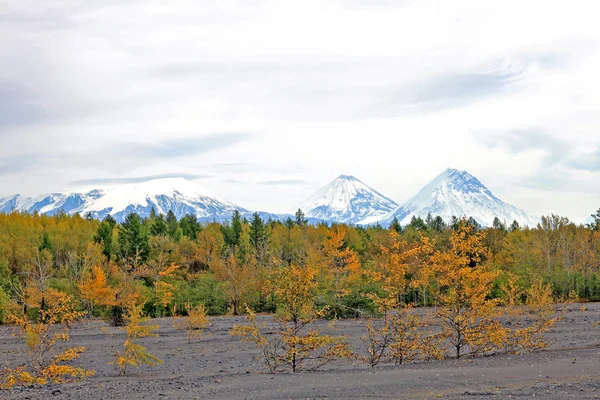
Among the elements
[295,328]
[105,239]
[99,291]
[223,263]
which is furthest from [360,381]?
[105,239]

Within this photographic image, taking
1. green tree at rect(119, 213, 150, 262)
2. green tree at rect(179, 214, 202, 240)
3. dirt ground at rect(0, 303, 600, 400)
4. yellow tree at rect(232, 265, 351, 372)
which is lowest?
dirt ground at rect(0, 303, 600, 400)

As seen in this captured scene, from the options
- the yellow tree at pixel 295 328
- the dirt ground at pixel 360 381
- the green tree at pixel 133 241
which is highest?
the green tree at pixel 133 241

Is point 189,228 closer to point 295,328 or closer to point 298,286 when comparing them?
point 298,286

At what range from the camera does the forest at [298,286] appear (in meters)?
22.3

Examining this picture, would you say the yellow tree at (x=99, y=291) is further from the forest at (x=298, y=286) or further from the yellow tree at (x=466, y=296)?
the yellow tree at (x=466, y=296)

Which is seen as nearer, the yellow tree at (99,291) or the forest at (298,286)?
the forest at (298,286)

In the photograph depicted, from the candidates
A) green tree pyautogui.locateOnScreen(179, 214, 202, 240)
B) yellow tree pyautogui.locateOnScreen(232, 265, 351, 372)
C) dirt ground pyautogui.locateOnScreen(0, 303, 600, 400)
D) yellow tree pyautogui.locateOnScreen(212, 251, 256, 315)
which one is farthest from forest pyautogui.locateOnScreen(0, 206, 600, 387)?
dirt ground pyautogui.locateOnScreen(0, 303, 600, 400)

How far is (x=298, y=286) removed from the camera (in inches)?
850

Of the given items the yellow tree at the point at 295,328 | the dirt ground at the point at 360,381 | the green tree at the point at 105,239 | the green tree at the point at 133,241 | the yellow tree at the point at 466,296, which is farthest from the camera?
the green tree at the point at 105,239

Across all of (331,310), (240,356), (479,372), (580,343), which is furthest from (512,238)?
(479,372)

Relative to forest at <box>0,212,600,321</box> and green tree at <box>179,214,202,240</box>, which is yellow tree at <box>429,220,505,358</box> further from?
green tree at <box>179,214,202,240</box>

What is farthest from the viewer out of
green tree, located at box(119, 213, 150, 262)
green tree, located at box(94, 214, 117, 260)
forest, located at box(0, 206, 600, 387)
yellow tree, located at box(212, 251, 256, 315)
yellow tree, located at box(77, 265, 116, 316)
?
green tree, located at box(94, 214, 117, 260)

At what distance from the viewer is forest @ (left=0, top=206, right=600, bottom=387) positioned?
22.3 m

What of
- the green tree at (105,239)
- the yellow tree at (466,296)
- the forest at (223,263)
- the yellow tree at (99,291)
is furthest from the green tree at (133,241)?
the yellow tree at (466,296)
